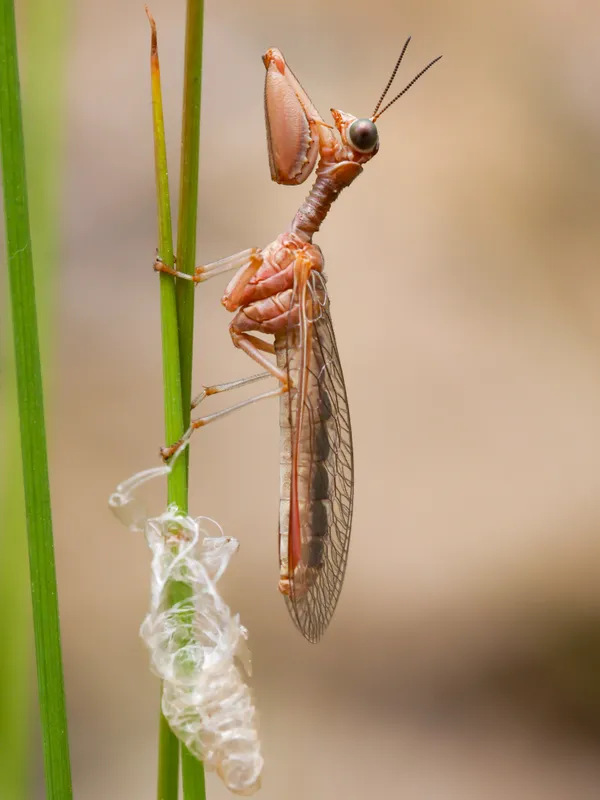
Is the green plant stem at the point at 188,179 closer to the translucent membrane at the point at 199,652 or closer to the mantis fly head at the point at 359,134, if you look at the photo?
the translucent membrane at the point at 199,652

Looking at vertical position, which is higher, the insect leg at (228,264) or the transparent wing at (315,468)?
the insect leg at (228,264)

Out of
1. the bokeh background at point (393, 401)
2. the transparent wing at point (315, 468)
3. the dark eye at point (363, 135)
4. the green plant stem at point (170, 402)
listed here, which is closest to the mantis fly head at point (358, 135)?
the dark eye at point (363, 135)

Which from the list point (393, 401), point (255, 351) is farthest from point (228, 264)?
point (393, 401)

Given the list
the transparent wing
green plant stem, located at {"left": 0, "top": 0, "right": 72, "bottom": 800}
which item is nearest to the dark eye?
the transparent wing

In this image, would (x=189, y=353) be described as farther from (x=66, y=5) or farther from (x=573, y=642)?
(x=573, y=642)

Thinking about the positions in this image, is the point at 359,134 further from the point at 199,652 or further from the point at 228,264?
the point at 199,652

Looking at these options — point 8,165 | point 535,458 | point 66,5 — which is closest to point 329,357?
point 66,5

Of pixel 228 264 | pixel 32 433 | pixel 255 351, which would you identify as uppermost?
pixel 228 264
